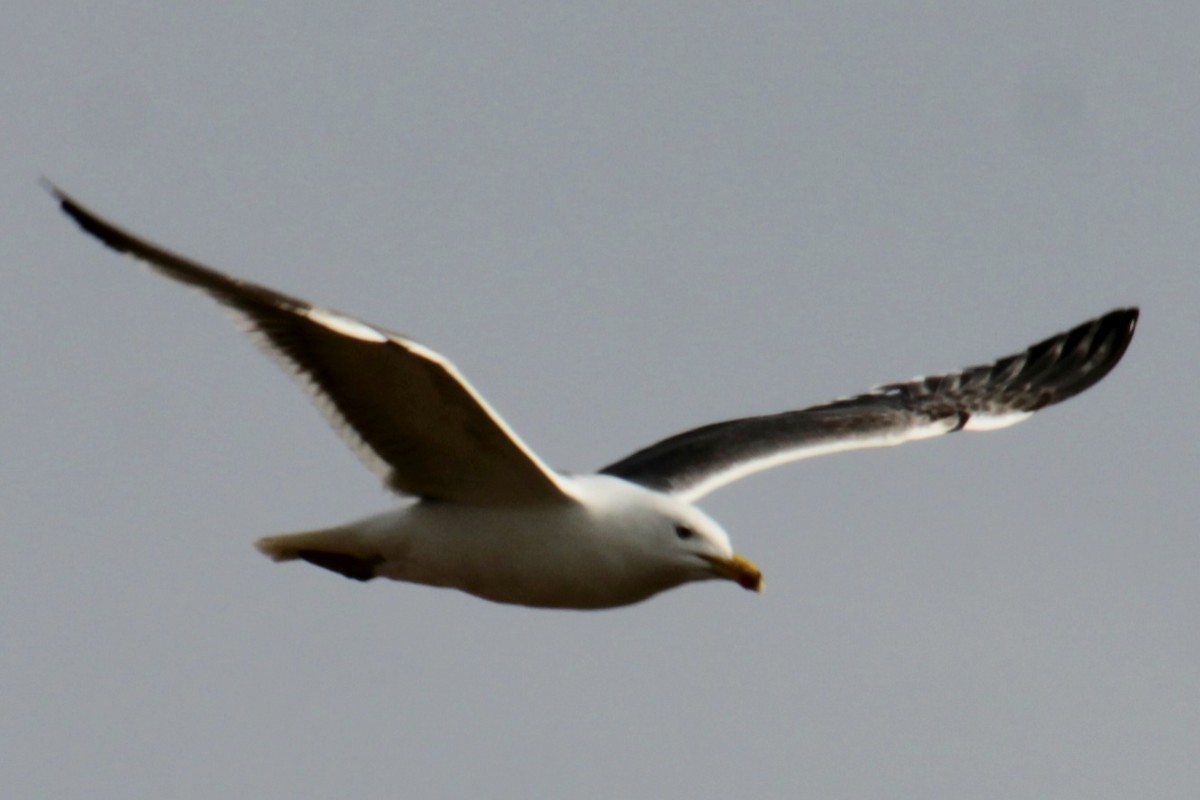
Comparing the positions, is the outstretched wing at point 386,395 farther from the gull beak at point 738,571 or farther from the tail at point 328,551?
the gull beak at point 738,571

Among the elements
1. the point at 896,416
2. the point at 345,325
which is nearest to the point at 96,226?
the point at 345,325

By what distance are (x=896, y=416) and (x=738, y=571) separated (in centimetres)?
355

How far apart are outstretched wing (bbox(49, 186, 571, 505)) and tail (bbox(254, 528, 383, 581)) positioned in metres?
0.35

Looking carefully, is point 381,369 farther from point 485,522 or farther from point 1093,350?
point 1093,350

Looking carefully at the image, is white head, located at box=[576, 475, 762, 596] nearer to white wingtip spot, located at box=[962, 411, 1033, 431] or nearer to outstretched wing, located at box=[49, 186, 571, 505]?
outstretched wing, located at box=[49, 186, 571, 505]

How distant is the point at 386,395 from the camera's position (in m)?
9.75

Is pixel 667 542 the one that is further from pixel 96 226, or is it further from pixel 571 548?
pixel 96 226

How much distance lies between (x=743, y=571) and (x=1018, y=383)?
192 inches

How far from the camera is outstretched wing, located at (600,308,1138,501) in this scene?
1205 cm

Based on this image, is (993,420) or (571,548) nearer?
(571,548)

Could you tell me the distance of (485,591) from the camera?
403 inches

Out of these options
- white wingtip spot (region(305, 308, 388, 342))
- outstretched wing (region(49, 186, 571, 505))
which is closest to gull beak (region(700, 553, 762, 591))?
outstretched wing (region(49, 186, 571, 505))

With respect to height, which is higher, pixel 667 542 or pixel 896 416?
pixel 896 416

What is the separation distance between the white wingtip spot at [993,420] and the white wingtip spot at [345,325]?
235 inches
